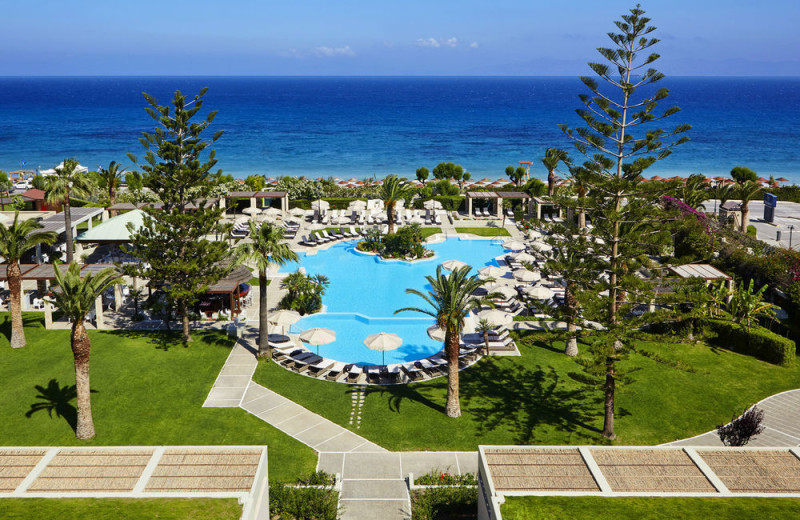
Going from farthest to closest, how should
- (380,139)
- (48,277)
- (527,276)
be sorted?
(380,139) < (527,276) < (48,277)

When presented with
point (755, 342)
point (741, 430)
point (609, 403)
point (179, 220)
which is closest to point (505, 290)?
point (755, 342)

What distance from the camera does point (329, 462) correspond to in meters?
16.3

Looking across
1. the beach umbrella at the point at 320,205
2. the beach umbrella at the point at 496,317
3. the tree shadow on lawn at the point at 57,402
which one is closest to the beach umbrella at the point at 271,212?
the beach umbrella at the point at 320,205

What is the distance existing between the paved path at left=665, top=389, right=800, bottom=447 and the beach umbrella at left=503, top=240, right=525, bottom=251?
631 inches

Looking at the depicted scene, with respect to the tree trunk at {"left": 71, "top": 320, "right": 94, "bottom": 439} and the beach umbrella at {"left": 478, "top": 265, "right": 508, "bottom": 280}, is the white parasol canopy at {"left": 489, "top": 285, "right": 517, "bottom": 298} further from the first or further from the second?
the tree trunk at {"left": 71, "top": 320, "right": 94, "bottom": 439}

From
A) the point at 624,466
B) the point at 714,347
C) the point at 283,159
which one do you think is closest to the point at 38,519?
the point at 624,466

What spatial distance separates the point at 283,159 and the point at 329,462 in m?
81.4

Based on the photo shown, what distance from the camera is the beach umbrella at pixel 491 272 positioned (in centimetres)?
2919

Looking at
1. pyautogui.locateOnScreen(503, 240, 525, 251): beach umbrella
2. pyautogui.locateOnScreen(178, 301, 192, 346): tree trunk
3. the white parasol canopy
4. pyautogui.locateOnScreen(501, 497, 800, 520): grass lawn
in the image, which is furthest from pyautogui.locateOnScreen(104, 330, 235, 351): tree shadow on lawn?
pyautogui.locateOnScreen(503, 240, 525, 251): beach umbrella

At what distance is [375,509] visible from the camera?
1442 centimetres

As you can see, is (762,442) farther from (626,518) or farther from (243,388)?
(243,388)

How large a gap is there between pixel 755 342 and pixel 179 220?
68.8 feet

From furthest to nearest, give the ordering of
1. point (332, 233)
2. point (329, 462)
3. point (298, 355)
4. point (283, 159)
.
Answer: point (283, 159) < point (332, 233) < point (298, 355) < point (329, 462)

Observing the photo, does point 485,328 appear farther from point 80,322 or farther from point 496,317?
point 80,322
